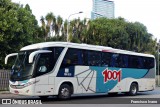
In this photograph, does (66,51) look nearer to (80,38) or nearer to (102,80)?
(102,80)

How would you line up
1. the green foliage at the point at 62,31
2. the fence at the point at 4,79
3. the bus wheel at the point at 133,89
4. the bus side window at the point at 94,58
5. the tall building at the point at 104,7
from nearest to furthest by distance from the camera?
the bus side window at the point at 94,58 < the bus wheel at the point at 133,89 < the fence at the point at 4,79 < the green foliage at the point at 62,31 < the tall building at the point at 104,7

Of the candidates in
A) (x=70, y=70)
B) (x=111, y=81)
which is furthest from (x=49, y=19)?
(x=70, y=70)

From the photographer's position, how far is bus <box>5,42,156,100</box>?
15969 mm

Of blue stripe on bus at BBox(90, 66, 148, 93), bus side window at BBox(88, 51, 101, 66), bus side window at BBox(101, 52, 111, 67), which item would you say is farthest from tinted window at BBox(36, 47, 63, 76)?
bus side window at BBox(101, 52, 111, 67)

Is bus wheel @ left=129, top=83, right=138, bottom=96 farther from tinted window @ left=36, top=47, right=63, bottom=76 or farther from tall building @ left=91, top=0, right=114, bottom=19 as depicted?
tall building @ left=91, top=0, right=114, bottom=19

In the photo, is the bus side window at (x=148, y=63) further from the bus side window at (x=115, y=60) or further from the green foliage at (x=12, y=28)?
the green foliage at (x=12, y=28)

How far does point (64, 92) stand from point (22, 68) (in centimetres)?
269

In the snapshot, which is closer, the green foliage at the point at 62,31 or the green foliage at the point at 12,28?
the green foliage at the point at 12,28

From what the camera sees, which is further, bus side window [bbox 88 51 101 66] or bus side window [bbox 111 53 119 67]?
bus side window [bbox 111 53 119 67]

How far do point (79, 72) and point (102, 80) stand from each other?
7.70ft

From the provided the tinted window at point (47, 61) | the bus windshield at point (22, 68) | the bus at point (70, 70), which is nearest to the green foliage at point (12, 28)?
the bus at point (70, 70)

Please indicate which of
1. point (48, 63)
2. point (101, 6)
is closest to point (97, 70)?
point (48, 63)

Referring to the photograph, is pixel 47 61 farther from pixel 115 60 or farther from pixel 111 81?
pixel 115 60

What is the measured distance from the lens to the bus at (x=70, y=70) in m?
16.0
